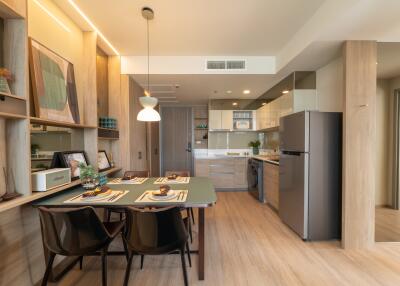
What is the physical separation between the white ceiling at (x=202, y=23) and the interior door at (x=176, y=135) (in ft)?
9.95

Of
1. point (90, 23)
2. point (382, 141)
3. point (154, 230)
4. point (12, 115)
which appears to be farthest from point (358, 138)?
point (90, 23)

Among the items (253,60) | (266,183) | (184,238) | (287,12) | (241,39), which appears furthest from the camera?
(266,183)

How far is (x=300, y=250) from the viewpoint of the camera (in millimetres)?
2203

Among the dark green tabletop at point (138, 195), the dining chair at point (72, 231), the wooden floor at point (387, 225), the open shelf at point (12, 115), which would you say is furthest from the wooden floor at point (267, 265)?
the open shelf at point (12, 115)

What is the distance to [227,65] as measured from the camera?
10.3 ft

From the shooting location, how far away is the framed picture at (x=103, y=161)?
8.87 feet

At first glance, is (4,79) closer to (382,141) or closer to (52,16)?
(52,16)

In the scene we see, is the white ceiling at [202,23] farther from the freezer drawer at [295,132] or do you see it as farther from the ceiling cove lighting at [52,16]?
the freezer drawer at [295,132]

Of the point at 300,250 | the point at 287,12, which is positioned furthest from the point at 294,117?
the point at 300,250

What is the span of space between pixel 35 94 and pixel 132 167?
1.90 meters

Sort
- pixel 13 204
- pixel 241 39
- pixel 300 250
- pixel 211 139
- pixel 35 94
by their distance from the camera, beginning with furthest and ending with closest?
pixel 211 139 < pixel 241 39 < pixel 300 250 < pixel 35 94 < pixel 13 204

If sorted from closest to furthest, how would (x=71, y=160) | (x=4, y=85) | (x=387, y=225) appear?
(x=4, y=85), (x=71, y=160), (x=387, y=225)

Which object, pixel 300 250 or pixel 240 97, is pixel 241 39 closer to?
pixel 240 97

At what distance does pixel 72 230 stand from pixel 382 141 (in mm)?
4549
